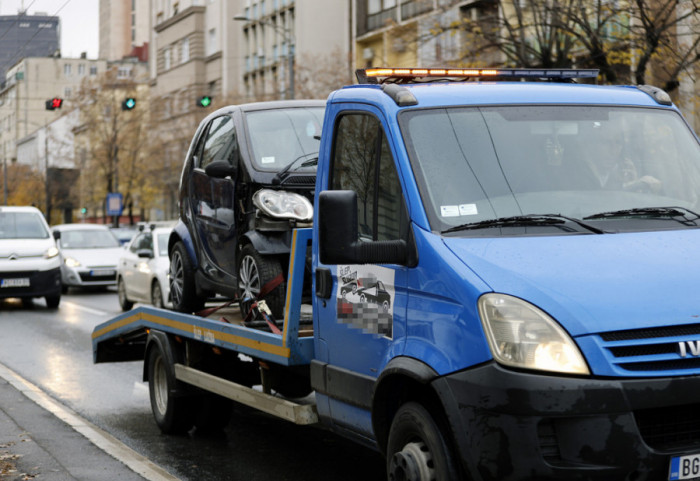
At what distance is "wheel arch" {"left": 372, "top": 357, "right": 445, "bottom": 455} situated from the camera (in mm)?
4793

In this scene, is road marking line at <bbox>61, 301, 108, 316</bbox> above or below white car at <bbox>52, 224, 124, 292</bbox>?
below

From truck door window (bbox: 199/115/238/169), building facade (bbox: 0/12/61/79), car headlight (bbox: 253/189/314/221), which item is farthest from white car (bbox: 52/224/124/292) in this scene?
car headlight (bbox: 253/189/314/221)

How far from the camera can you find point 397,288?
5.14m

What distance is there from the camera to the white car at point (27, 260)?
70.5ft

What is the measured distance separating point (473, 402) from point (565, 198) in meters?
1.23

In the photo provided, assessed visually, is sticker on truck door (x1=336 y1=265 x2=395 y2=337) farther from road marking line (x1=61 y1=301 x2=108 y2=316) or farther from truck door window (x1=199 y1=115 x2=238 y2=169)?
road marking line (x1=61 y1=301 x2=108 y2=316)

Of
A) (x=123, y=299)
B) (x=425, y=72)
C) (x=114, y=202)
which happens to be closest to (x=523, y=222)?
(x=425, y=72)

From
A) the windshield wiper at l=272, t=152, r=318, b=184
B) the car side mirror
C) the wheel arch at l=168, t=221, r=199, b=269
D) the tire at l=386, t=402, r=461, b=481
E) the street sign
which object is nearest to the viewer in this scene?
the tire at l=386, t=402, r=461, b=481

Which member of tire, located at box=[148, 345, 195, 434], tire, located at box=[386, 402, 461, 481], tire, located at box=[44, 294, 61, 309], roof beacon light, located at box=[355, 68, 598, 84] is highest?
roof beacon light, located at box=[355, 68, 598, 84]

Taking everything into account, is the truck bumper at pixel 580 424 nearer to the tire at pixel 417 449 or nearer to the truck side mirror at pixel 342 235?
the tire at pixel 417 449

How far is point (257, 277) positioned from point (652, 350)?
362 cm

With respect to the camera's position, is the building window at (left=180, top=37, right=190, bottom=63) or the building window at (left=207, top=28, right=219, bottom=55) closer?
the building window at (left=207, top=28, right=219, bottom=55)

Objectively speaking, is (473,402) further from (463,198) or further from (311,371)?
(311,371)

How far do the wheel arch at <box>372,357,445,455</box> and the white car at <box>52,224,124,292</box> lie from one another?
20987mm
